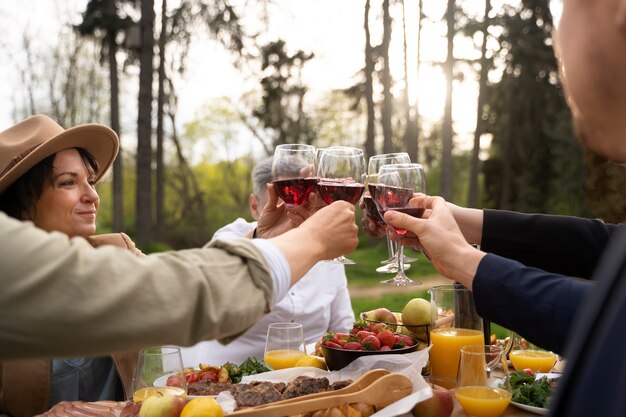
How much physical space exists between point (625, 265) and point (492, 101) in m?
23.9

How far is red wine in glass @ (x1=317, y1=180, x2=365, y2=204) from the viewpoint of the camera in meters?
2.45

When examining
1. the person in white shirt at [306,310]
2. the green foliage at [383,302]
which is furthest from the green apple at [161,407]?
the green foliage at [383,302]

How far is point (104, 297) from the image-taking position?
4.12ft

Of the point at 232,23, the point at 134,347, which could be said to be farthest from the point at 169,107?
the point at 134,347

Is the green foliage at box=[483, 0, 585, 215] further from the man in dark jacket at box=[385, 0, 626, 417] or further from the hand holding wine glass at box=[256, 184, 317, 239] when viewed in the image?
the man in dark jacket at box=[385, 0, 626, 417]

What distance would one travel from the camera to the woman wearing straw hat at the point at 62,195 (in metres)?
3.00

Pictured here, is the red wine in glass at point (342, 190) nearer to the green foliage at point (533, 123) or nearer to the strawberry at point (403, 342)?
Answer: the strawberry at point (403, 342)

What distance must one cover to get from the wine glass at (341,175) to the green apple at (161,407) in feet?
3.19

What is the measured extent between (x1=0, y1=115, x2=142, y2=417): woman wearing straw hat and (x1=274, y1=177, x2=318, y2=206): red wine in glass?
1169 millimetres

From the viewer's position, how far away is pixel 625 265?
1.05 m

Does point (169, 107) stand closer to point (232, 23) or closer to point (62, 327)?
point (232, 23)

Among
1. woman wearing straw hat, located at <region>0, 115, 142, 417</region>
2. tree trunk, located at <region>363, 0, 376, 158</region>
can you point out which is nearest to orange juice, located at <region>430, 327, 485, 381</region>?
woman wearing straw hat, located at <region>0, 115, 142, 417</region>

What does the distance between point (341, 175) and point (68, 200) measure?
5.56ft

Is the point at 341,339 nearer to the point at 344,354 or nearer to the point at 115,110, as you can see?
the point at 344,354
